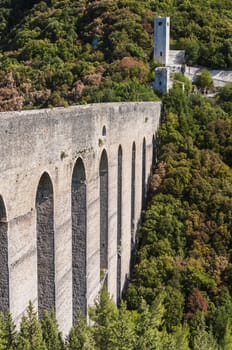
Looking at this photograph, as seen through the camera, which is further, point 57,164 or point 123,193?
point 123,193

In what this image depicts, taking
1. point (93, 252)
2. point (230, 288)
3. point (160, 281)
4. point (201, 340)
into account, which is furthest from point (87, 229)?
point (230, 288)

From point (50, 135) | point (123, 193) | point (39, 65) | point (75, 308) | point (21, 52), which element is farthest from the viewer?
point (21, 52)

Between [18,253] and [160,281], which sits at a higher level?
[18,253]

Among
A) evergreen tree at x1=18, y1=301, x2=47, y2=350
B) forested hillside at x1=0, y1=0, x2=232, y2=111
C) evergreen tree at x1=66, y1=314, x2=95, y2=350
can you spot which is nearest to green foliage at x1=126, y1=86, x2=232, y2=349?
forested hillside at x1=0, y1=0, x2=232, y2=111

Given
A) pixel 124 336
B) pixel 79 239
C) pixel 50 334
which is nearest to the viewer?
pixel 50 334

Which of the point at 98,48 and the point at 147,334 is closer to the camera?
the point at 147,334

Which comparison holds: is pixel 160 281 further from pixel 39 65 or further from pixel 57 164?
pixel 39 65

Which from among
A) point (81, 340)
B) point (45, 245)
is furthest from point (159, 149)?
point (81, 340)

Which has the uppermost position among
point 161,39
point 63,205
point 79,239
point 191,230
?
point 161,39

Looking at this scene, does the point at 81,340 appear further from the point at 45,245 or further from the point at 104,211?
the point at 104,211
